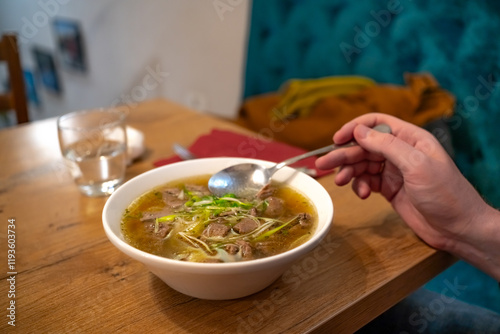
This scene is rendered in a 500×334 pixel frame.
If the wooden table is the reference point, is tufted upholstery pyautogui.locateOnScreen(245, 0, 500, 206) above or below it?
above

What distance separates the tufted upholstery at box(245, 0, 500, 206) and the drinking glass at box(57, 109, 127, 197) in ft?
4.58

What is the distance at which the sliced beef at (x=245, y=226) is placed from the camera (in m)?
0.76

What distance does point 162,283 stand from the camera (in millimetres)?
790

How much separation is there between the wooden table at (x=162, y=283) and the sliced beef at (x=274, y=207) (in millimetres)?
109

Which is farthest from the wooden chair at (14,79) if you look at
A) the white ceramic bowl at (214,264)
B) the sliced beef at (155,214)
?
the sliced beef at (155,214)

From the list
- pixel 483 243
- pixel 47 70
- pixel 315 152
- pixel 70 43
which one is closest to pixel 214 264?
pixel 315 152

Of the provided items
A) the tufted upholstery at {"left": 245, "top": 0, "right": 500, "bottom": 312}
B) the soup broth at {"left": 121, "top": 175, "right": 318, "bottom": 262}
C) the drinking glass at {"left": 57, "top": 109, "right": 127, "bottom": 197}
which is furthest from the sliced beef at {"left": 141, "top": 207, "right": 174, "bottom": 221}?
the tufted upholstery at {"left": 245, "top": 0, "right": 500, "bottom": 312}

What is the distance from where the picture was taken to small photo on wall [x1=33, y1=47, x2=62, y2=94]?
5129 millimetres

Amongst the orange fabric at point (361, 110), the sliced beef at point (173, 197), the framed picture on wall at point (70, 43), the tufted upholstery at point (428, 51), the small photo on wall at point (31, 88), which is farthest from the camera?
the small photo on wall at point (31, 88)

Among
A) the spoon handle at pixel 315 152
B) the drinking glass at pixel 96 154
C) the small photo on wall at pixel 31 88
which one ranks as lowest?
the small photo on wall at pixel 31 88

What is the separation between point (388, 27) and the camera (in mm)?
2039

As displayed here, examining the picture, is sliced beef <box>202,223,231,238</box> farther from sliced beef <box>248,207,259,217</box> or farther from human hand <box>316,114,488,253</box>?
human hand <box>316,114,488,253</box>

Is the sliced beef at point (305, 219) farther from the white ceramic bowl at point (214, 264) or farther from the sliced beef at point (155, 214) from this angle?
the sliced beef at point (155, 214)

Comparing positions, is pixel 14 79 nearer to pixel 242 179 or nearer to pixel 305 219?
pixel 242 179
